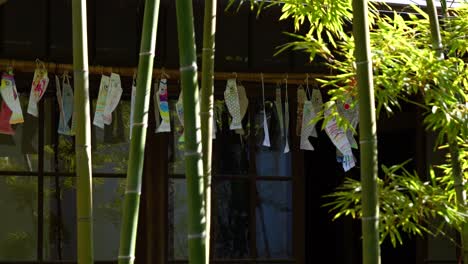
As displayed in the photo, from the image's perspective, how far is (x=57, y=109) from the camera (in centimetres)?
572

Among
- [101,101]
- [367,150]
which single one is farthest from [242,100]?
[367,150]

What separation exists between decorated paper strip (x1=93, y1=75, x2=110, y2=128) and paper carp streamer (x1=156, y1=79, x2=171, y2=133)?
0.35 m

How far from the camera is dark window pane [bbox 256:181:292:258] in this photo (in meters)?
6.16

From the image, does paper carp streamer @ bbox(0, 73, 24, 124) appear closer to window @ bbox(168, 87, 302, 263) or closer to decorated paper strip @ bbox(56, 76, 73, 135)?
decorated paper strip @ bbox(56, 76, 73, 135)

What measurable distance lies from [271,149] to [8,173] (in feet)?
6.11

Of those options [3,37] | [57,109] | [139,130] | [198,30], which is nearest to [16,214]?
[57,109]

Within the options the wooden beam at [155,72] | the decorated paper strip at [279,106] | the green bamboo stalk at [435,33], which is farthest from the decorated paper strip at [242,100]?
the green bamboo stalk at [435,33]

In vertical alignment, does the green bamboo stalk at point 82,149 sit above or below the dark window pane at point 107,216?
above

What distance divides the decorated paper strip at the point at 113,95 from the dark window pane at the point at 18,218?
715 millimetres

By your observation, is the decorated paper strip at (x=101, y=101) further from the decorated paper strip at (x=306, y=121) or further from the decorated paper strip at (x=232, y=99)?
the decorated paper strip at (x=306, y=121)

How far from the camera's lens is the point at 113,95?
5.50 meters

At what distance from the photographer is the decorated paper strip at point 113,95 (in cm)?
548

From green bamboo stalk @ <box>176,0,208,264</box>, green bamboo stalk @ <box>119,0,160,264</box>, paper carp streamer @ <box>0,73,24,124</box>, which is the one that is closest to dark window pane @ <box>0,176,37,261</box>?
paper carp streamer @ <box>0,73,24,124</box>

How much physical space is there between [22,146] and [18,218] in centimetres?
47
